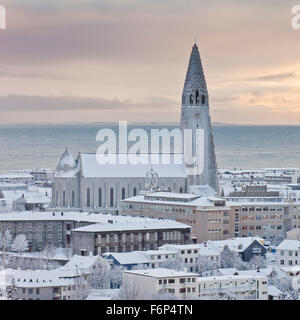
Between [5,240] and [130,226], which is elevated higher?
[130,226]

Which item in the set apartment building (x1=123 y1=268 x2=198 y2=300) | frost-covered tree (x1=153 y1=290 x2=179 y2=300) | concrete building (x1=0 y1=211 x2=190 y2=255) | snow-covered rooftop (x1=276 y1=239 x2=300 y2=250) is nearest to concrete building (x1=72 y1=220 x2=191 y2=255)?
concrete building (x1=0 y1=211 x2=190 y2=255)

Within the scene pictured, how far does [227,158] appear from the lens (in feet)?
541

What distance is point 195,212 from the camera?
164 feet

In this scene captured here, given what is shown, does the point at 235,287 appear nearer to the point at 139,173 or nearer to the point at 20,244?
the point at 20,244

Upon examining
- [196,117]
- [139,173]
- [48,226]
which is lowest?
[48,226]

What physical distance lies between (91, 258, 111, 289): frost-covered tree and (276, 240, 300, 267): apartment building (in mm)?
7922

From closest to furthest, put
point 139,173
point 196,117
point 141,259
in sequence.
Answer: point 141,259 < point 139,173 < point 196,117

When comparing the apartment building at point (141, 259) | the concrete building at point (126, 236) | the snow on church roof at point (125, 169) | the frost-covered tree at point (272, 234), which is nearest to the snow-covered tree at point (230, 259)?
the apartment building at point (141, 259)

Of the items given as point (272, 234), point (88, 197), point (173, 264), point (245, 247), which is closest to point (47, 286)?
point (173, 264)

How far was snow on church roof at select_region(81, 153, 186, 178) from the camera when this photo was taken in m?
63.2

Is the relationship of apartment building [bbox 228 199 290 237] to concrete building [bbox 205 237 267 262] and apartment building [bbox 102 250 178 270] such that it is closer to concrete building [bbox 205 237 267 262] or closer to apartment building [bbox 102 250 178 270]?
concrete building [bbox 205 237 267 262]

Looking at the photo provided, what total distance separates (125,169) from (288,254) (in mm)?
25854

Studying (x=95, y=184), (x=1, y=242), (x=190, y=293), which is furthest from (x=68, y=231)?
(x=190, y=293)
